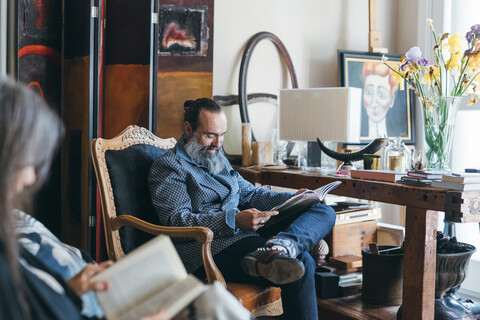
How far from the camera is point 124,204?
7.55ft

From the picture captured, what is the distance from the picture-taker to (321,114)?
2.96 m

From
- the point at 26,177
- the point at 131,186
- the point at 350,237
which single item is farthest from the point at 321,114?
the point at 26,177

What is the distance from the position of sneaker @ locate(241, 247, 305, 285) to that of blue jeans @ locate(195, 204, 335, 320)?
172mm

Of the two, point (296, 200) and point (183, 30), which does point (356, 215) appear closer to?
point (296, 200)

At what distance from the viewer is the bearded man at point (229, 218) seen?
6.59 feet

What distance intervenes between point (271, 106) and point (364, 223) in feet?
3.21

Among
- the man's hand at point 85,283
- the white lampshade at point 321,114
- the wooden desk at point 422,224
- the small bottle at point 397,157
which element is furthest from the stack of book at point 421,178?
the man's hand at point 85,283

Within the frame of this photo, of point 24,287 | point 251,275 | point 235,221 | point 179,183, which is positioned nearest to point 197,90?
point 179,183

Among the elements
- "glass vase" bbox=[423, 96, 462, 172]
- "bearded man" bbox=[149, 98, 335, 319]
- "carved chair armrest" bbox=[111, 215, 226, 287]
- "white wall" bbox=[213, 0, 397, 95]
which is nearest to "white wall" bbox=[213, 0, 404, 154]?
"white wall" bbox=[213, 0, 397, 95]

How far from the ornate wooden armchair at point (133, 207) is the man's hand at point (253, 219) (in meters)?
0.22

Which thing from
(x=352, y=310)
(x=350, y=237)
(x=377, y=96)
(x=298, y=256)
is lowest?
(x=352, y=310)

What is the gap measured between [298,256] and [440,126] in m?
0.99

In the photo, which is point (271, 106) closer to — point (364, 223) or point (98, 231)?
point (364, 223)

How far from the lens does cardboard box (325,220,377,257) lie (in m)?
3.01
